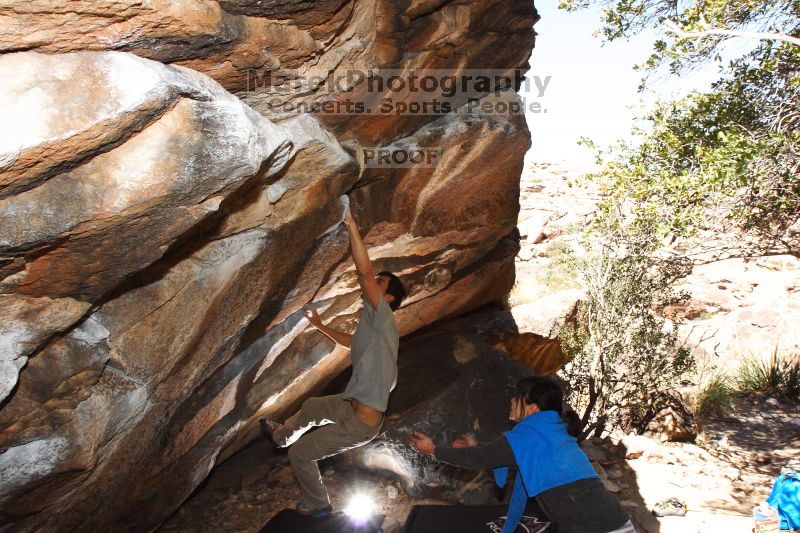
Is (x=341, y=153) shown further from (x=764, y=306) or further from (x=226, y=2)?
(x=764, y=306)

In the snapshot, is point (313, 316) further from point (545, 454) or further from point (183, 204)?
point (545, 454)

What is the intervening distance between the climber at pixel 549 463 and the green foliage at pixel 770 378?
360 inches

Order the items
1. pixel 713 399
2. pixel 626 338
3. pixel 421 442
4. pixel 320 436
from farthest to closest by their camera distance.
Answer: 1. pixel 713 399
2. pixel 626 338
3. pixel 320 436
4. pixel 421 442

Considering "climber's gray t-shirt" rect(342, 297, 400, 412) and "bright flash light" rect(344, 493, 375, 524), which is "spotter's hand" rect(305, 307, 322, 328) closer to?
"climber's gray t-shirt" rect(342, 297, 400, 412)

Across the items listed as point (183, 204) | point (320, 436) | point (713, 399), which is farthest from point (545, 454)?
point (713, 399)

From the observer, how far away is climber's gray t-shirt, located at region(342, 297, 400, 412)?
373cm

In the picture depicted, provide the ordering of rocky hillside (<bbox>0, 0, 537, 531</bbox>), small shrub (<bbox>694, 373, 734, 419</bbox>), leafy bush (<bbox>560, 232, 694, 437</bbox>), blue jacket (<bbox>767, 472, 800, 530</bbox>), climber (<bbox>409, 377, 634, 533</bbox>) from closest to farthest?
rocky hillside (<bbox>0, 0, 537, 531</bbox>)
climber (<bbox>409, 377, 634, 533</bbox>)
blue jacket (<bbox>767, 472, 800, 530</bbox>)
leafy bush (<bbox>560, 232, 694, 437</bbox>)
small shrub (<bbox>694, 373, 734, 419</bbox>)

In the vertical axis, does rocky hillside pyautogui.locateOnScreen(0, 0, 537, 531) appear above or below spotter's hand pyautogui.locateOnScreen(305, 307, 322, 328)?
above

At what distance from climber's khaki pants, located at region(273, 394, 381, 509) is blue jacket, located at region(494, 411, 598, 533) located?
1132 mm

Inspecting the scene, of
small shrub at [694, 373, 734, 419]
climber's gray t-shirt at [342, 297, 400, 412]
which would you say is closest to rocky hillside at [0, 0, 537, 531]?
climber's gray t-shirt at [342, 297, 400, 412]

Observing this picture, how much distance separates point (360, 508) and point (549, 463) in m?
2.41

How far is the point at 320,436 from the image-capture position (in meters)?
4.00

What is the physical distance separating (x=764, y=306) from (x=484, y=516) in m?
12.1

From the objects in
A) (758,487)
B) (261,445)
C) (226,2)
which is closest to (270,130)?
(226,2)
